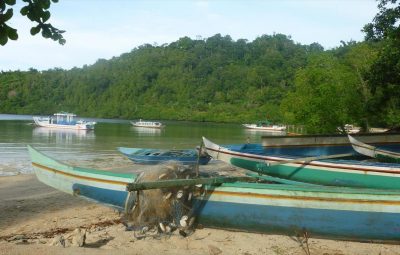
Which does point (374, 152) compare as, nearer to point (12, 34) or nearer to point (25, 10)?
point (25, 10)

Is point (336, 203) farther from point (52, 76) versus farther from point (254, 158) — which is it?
Result: point (52, 76)

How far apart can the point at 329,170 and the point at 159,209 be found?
4883mm

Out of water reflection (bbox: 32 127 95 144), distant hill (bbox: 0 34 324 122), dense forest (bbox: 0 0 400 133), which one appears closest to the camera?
water reflection (bbox: 32 127 95 144)

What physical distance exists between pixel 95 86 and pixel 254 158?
491 ft

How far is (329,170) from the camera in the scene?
35.7ft

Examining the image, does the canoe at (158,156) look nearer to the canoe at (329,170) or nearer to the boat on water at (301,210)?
the canoe at (329,170)

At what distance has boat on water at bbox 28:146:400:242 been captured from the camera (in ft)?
24.0

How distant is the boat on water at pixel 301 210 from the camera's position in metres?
7.32

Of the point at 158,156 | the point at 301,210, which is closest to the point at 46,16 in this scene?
the point at 301,210

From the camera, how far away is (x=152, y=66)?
154875 mm

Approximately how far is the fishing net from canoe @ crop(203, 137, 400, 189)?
11.7 feet

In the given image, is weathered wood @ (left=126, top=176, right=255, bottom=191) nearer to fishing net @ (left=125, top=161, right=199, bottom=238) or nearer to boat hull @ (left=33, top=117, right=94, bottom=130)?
fishing net @ (left=125, top=161, right=199, bottom=238)

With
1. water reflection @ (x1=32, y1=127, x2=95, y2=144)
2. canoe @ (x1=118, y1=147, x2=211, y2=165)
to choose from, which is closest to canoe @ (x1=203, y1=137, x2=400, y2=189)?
canoe @ (x1=118, y1=147, x2=211, y2=165)

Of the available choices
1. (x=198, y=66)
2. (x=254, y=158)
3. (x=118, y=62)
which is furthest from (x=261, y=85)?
(x=254, y=158)
